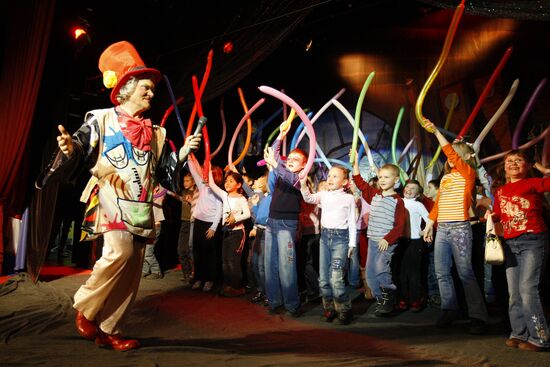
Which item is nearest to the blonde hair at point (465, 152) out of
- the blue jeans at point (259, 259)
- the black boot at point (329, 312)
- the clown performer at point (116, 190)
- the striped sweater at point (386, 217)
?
the striped sweater at point (386, 217)

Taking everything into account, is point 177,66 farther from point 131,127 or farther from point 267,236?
point 131,127

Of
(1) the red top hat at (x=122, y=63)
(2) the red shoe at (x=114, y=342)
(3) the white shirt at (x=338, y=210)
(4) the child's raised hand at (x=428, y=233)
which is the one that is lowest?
(2) the red shoe at (x=114, y=342)

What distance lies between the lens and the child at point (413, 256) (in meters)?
4.45

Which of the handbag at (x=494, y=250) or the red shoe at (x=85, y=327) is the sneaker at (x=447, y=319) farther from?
the red shoe at (x=85, y=327)

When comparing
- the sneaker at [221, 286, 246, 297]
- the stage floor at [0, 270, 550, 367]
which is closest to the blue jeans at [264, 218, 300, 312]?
the stage floor at [0, 270, 550, 367]

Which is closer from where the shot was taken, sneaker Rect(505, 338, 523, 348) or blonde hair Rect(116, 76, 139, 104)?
blonde hair Rect(116, 76, 139, 104)

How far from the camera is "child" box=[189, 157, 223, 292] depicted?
5336 millimetres

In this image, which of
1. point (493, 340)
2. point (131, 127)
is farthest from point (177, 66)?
point (493, 340)

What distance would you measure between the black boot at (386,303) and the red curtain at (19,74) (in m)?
4.51

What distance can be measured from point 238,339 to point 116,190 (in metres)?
1.36

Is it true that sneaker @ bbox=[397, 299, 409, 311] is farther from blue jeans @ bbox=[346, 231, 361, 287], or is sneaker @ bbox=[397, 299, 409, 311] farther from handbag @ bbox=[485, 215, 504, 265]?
handbag @ bbox=[485, 215, 504, 265]

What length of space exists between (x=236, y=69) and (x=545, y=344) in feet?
13.1

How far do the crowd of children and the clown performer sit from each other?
1.31 meters

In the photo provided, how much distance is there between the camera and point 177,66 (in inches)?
248
